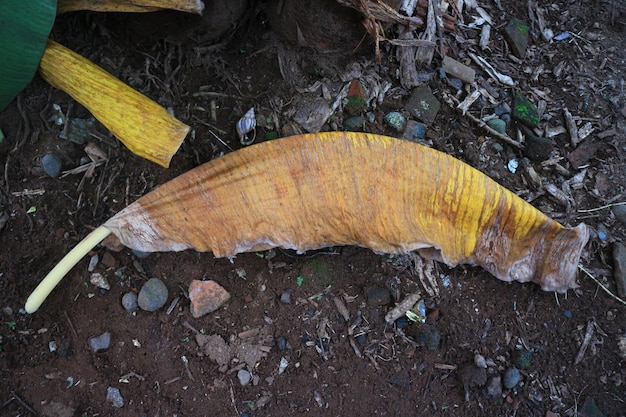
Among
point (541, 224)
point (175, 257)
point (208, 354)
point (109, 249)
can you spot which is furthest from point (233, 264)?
point (541, 224)

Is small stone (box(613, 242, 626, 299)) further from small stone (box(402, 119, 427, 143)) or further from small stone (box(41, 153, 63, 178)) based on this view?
small stone (box(41, 153, 63, 178))

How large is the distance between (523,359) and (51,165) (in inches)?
76.3

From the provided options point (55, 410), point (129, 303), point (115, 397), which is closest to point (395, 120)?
point (129, 303)

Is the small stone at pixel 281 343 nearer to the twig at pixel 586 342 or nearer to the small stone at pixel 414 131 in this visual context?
the small stone at pixel 414 131

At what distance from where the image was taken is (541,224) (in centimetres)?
180

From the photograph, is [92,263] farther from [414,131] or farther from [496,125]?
[496,125]

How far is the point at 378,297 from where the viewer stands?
76.2 inches

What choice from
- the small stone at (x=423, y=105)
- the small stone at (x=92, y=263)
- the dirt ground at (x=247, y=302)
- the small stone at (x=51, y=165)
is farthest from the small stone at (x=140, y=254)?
the small stone at (x=423, y=105)

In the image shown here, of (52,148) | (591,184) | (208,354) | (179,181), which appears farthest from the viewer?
(591,184)

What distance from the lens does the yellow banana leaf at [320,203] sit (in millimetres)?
1719

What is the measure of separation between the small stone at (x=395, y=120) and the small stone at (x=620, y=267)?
99 cm

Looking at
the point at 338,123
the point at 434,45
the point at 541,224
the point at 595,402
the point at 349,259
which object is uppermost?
the point at 434,45

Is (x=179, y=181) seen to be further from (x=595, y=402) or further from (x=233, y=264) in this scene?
(x=595, y=402)

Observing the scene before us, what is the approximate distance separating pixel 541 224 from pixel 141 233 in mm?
1387
